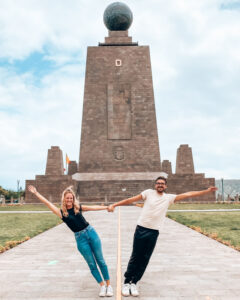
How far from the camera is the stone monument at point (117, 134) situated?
3341 cm

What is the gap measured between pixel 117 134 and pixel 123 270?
2922cm

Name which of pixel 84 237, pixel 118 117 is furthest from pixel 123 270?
pixel 118 117

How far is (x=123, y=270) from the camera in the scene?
649 centimetres

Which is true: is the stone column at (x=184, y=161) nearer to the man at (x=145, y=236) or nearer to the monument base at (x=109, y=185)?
the monument base at (x=109, y=185)

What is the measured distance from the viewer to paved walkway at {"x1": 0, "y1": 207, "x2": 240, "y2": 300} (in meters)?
5.03

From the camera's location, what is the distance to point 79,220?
16.3 ft

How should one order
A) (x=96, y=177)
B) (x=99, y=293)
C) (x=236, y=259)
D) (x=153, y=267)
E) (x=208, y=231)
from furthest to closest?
(x=96, y=177) → (x=208, y=231) → (x=236, y=259) → (x=153, y=267) → (x=99, y=293)

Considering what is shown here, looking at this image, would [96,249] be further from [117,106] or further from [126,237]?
[117,106]

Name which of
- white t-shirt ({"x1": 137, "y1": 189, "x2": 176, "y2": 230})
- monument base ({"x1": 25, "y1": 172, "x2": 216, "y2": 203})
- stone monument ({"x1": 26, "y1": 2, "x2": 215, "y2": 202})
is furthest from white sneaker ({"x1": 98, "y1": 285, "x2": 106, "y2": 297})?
stone monument ({"x1": 26, "y1": 2, "x2": 215, "y2": 202})

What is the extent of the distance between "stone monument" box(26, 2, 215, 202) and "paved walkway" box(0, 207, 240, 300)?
23.2 meters

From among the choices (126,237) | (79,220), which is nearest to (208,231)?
(126,237)

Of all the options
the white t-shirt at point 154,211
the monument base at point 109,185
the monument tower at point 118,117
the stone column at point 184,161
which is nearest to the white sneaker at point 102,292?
the white t-shirt at point 154,211

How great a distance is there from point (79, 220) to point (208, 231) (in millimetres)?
8038

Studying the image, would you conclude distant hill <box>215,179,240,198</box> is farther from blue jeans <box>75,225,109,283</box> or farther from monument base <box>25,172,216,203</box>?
blue jeans <box>75,225,109,283</box>
